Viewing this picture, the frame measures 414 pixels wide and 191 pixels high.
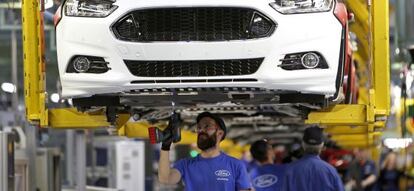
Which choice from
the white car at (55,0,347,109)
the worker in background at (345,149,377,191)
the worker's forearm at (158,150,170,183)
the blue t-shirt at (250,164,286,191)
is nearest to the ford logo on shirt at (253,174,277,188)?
the blue t-shirt at (250,164,286,191)

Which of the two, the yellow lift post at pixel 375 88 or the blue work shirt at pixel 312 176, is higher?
the yellow lift post at pixel 375 88

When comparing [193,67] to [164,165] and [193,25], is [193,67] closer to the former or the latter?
[193,25]

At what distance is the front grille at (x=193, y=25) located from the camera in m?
4.98

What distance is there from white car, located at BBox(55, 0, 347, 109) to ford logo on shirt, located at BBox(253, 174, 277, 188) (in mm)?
2520

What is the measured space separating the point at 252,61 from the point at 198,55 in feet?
1.07

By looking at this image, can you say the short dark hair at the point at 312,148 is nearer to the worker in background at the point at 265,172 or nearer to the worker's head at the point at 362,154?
the worker in background at the point at 265,172

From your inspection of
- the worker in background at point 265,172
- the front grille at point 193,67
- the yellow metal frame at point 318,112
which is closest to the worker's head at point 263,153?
the worker in background at point 265,172

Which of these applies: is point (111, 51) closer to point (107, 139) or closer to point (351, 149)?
point (107, 139)

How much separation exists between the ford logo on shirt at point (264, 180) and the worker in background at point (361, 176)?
6.66 meters

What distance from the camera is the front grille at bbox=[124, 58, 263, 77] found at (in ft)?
16.2

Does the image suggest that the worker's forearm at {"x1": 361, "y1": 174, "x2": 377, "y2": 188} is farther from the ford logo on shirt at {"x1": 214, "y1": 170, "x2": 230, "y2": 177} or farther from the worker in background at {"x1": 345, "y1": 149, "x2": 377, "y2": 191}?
the ford logo on shirt at {"x1": 214, "y1": 170, "x2": 230, "y2": 177}

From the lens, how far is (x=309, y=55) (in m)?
4.96

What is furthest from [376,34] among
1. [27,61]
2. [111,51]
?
[27,61]

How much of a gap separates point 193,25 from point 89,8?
669 mm
